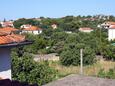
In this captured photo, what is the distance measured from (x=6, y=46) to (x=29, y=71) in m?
7.16

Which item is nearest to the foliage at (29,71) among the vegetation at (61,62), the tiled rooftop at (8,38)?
the vegetation at (61,62)

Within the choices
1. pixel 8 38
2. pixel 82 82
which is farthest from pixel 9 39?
pixel 82 82

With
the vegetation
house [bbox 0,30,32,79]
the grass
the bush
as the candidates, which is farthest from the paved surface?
the bush

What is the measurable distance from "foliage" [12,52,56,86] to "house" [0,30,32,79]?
604 cm

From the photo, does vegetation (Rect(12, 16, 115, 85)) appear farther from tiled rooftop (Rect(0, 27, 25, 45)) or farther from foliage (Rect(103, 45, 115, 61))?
tiled rooftop (Rect(0, 27, 25, 45))

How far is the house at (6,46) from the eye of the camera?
396cm

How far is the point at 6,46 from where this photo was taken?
3.91 metres

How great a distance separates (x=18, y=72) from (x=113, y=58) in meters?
15.5

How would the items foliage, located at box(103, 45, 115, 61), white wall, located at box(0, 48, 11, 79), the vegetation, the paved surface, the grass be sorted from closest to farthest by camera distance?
the paved surface → white wall, located at box(0, 48, 11, 79) → the vegetation → the grass → foliage, located at box(103, 45, 115, 61)

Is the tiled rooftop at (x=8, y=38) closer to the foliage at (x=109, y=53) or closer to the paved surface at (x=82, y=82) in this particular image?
the paved surface at (x=82, y=82)

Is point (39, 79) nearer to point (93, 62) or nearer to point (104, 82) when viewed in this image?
point (104, 82)

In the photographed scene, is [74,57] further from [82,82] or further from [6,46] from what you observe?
[82,82]

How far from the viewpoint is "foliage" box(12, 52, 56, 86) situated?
10.5 meters

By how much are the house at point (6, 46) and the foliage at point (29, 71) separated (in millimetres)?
6037
